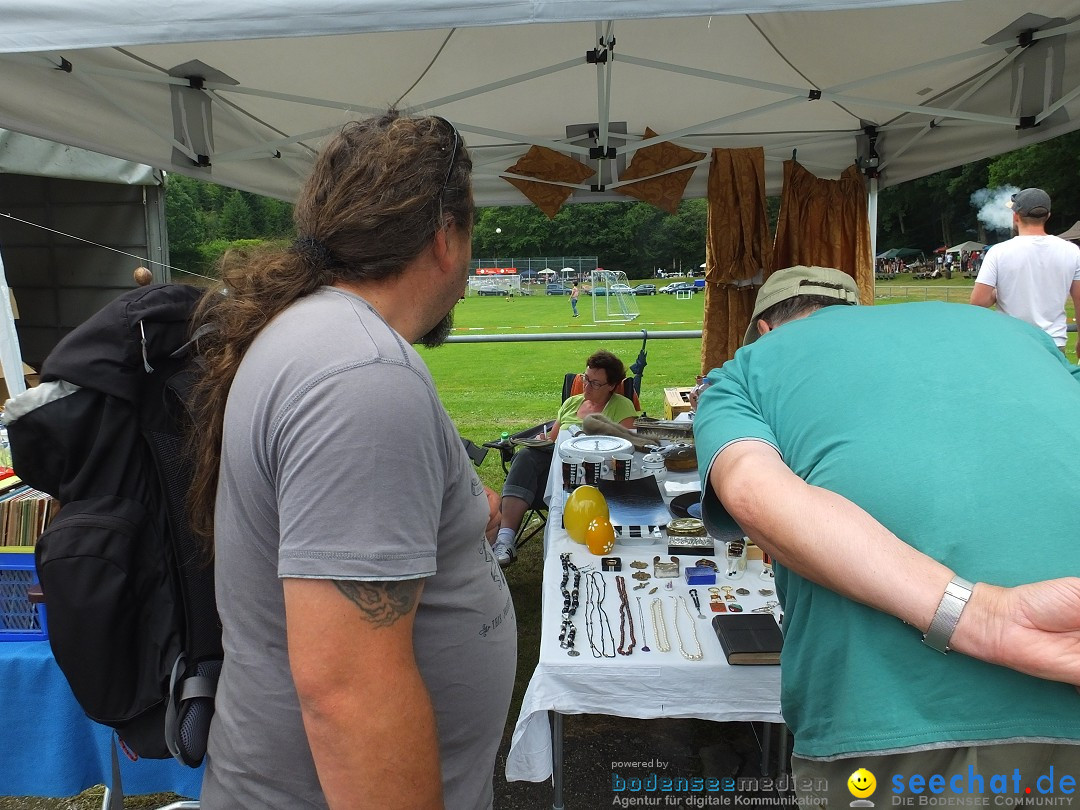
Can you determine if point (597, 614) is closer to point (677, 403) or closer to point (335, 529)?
point (335, 529)

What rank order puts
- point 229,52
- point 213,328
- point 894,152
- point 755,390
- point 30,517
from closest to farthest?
point 213,328
point 755,390
point 30,517
point 229,52
point 894,152

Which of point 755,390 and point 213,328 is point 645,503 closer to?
point 755,390

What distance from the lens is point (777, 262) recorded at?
4945 mm

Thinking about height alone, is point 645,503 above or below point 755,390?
below

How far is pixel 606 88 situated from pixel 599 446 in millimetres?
1968

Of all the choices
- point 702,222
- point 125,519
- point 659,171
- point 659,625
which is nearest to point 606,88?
point 659,171

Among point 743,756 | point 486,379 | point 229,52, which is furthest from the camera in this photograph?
point 486,379

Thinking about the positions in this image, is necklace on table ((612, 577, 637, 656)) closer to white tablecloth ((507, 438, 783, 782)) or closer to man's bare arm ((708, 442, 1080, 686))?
white tablecloth ((507, 438, 783, 782))

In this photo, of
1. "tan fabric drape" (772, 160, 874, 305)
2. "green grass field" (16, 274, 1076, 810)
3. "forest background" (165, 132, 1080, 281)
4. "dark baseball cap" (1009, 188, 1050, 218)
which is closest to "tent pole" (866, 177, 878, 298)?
"tan fabric drape" (772, 160, 874, 305)

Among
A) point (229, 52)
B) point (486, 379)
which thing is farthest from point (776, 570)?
point (486, 379)

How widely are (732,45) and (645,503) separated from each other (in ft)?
9.60

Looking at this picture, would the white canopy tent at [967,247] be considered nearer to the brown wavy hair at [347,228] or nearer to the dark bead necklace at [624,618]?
the dark bead necklace at [624,618]

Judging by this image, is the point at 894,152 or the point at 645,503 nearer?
the point at 645,503

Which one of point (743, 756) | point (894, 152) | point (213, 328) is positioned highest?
point (894, 152)
